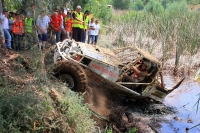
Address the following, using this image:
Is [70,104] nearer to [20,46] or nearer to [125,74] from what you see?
[125,74]

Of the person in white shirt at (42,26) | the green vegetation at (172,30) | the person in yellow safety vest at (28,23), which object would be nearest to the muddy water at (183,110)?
the green vegetation at (172,30)

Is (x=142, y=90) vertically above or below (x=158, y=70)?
below

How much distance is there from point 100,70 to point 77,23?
3812mm

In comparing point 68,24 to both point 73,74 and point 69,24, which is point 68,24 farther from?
point 73,74

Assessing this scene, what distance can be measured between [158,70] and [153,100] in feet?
4.78

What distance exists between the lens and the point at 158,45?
53.9ft

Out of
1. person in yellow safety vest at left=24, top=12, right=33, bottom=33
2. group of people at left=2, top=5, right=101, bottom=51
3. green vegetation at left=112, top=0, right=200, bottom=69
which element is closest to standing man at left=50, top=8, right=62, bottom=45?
group of people at left=2, top=5, right=101, bottom=51

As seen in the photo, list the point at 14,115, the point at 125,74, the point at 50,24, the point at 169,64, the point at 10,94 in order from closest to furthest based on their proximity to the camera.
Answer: the point at 14,115 < the point at 10,94 < the point at 125,74 < the point at 50,24 < the point at 169,64

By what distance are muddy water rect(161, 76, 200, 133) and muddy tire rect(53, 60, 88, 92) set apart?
2616 millimetres

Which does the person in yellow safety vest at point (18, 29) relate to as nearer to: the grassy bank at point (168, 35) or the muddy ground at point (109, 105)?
the muddy ground at point (109, 105)

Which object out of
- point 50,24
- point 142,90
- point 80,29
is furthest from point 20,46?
point 142,90

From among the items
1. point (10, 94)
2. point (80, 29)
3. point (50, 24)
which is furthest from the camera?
point (80, 29)

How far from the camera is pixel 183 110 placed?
10.1 metres

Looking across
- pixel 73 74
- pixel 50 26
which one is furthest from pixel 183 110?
pixel 50 26
